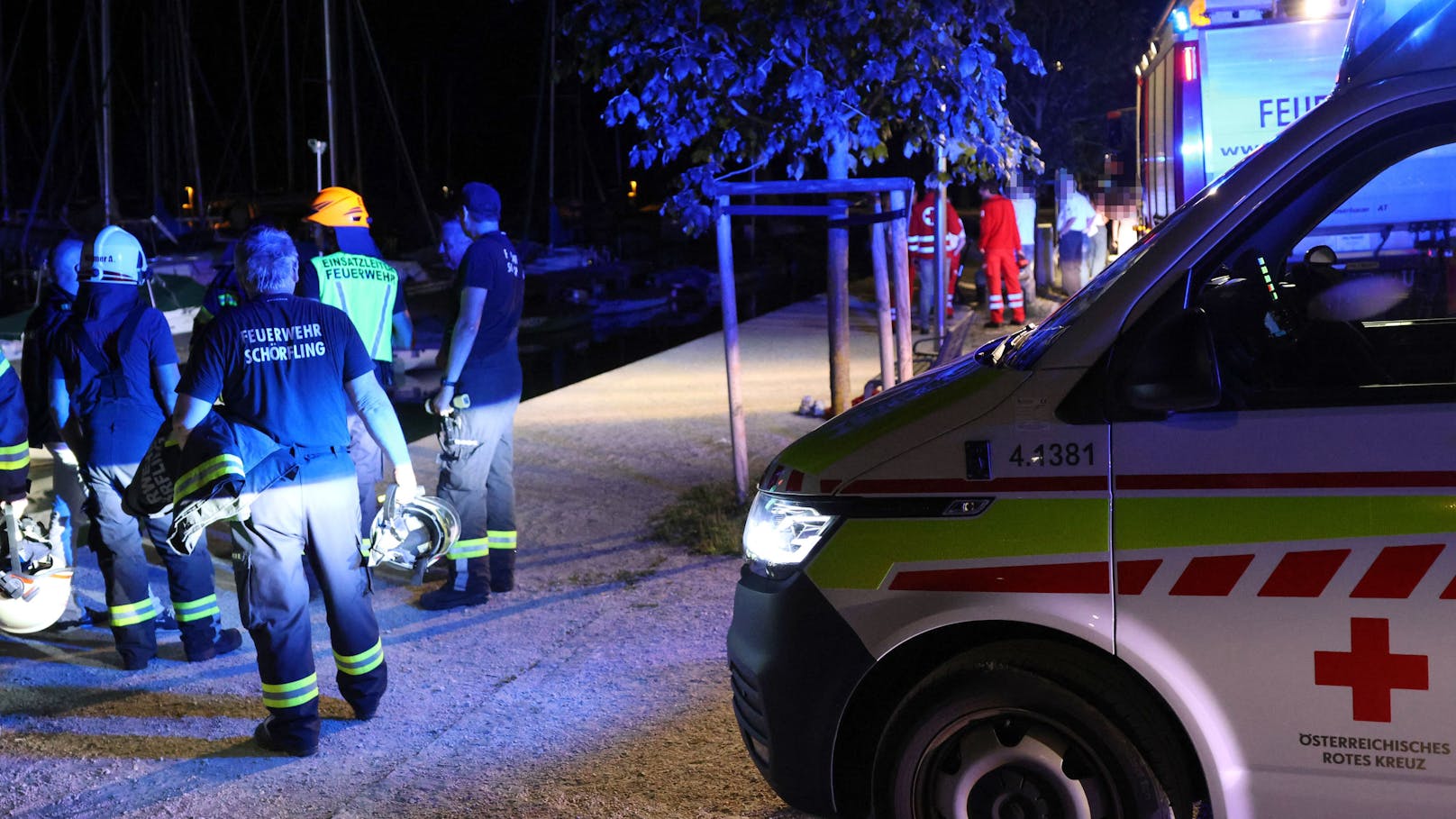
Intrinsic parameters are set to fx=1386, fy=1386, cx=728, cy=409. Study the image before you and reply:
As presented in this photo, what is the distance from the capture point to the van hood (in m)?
3.21

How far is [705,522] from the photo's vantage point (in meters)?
7.36

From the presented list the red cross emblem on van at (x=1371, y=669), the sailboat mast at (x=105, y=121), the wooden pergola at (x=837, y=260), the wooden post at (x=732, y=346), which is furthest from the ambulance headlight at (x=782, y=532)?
the sailboat mast at (x=105, y=121)

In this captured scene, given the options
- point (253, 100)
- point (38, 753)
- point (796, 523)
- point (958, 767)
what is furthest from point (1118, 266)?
point (253, 100)

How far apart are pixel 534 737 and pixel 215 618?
1.87 metres

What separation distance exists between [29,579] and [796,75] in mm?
4020

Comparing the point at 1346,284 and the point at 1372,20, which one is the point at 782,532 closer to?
the point at 1346,284

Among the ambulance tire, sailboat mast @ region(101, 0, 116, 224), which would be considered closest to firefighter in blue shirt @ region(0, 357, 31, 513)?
the ambulance tire

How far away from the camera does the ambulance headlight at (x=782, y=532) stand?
3.36 m

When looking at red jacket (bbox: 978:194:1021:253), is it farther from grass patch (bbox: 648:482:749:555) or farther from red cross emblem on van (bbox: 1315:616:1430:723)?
red cross emblem on van (bbox: 1315:616:1430:723)

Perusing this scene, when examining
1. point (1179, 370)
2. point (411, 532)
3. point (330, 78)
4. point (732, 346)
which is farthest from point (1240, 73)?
point (330, 78)

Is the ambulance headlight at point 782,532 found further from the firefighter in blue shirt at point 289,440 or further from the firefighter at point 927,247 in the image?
the firefighter at point 927,247

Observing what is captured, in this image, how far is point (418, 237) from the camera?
32594 millimetres

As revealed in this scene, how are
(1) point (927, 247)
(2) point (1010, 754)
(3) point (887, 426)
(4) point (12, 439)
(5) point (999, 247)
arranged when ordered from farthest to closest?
(5) point (999, 247) → (1) point (927, 247) → (4) point (12, 439) → (3) point (887, 426) → (2) point (1010, 754)

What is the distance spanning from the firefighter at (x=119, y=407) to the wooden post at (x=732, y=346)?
2871 mm
